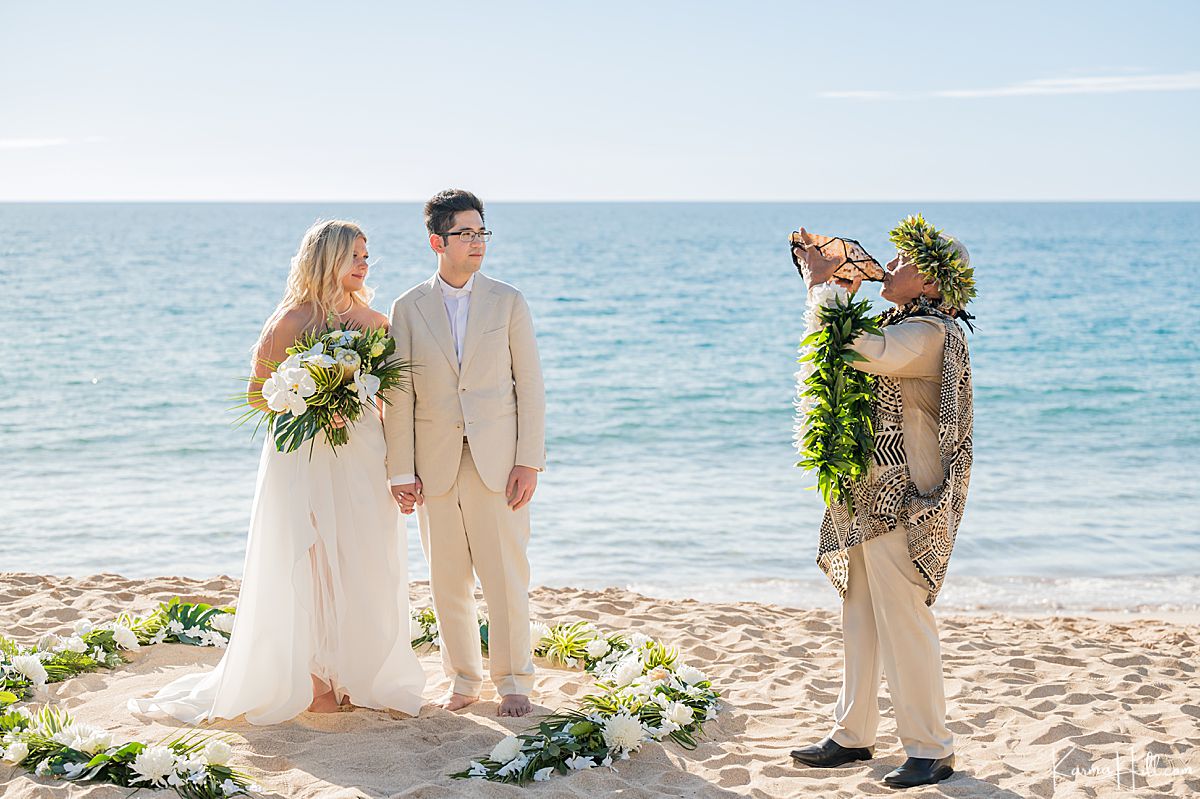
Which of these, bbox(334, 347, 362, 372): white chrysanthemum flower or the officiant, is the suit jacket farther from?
the officiant

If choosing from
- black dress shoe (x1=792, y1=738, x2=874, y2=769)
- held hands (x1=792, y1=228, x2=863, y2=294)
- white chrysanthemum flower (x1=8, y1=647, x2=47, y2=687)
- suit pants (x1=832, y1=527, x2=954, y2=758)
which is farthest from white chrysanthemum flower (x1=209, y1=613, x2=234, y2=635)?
held hands (x1=792, y1=228, x2=863, y2=294)

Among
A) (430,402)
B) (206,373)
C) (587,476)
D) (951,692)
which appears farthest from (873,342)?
(206,373)

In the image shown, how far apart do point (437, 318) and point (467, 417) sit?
1.66 ft

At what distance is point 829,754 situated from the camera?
4.79 metres

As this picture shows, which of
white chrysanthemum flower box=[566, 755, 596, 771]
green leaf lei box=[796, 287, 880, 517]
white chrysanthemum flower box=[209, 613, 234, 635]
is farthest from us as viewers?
white chrysanthemum flower box=[209, 613, 234, 635]

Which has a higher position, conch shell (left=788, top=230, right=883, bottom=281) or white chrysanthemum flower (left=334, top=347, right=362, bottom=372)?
conch shell (left=788, top=230, right=883, bottom=281)

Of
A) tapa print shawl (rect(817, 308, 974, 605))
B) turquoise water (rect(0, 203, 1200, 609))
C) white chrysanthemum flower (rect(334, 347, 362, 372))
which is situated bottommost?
turquoise water (rect(0, 203, 1200, 609))

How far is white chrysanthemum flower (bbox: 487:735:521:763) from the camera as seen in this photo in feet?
15.0

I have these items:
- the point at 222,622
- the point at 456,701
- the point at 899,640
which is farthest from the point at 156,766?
the point at 899,640

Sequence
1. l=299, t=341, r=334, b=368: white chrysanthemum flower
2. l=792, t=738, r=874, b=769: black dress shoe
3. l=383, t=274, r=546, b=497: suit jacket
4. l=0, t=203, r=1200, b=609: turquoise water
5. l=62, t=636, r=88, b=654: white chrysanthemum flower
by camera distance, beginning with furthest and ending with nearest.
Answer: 1. l=0, t=203, r=1200, b=609: turquoise water
2. l=62, t=636, r=88, b=654: white chrysanthemum flower
3. l=383, t=274, r=546, b=497: suit jacket
4. l=299, t=341, r=334, b=368: white chrysanthemum flower
5. l=792, t=738, r=874, b=769: black dress shoe

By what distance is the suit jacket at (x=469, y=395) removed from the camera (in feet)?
17.2

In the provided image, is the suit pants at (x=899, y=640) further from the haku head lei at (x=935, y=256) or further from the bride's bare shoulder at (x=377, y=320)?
the bride's bare shoulder at (x=377, y=320)

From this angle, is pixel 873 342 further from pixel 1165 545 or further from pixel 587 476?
pixel 587 476

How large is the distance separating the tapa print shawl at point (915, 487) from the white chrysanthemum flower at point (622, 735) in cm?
123
